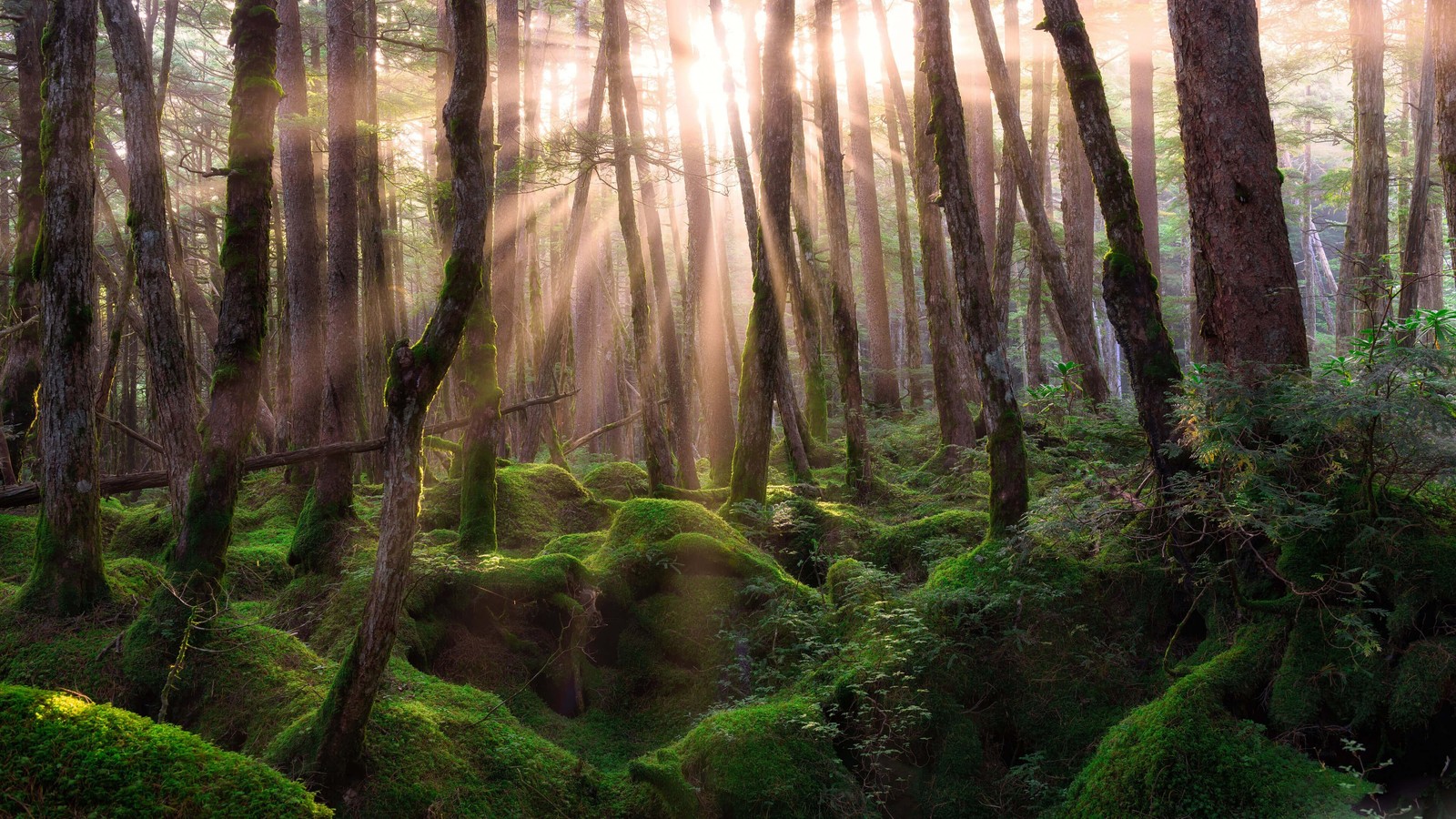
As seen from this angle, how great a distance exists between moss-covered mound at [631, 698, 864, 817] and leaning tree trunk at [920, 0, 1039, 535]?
255 centimetres

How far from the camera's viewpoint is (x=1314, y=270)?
147 feet

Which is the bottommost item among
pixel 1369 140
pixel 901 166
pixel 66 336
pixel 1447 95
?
pixel 66 336

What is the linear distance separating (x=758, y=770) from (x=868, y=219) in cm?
1594

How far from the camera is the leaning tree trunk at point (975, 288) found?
7254 mm

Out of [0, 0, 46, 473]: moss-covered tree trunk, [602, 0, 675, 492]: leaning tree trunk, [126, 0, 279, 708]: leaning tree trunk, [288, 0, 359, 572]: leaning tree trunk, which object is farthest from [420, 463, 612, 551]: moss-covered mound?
[0, 0, 46, 473]: moss-covered tree trunk

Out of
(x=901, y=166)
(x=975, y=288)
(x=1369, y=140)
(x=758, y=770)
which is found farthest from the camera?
(x=901, y=166)

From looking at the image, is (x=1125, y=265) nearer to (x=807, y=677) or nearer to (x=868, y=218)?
(x=807, y=677)

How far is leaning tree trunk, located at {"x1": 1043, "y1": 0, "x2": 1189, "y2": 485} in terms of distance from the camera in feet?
19.9

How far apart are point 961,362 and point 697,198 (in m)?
5.95

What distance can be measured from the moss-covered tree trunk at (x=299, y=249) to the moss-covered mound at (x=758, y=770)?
771cm

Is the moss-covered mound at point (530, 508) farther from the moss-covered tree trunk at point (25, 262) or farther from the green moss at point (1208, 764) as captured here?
the green moss at point (1208, 764)

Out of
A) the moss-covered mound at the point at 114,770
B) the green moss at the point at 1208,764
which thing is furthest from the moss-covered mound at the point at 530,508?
the green moss at the point at 1208,764

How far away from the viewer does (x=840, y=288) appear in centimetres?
1199

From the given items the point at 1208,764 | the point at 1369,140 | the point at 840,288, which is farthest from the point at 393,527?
the point at 1369,140
